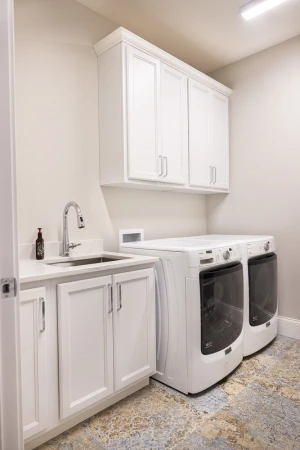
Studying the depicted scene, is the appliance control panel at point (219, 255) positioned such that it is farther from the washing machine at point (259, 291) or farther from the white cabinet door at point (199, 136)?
the white cabinet door at point (199, 136)

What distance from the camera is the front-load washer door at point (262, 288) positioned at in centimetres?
245

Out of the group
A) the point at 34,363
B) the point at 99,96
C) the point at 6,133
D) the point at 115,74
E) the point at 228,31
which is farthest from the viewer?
the point at 228,31

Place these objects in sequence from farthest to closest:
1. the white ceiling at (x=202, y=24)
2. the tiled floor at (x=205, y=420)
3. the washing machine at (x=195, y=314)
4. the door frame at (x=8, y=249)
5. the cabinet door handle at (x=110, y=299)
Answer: the white ceiling at (x=202, y=24), the washing machine at (x=195, y=314), the cabinet door handle at (x=110, y=299), the tiled floor at (x=205, y=420), the door frame at (x=8, y=249)

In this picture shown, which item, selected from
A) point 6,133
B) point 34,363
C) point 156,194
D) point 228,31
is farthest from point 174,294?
point 228,31

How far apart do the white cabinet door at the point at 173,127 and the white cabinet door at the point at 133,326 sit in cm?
96

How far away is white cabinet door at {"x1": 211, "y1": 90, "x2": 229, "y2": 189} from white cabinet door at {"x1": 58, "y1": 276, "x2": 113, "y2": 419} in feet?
6.08

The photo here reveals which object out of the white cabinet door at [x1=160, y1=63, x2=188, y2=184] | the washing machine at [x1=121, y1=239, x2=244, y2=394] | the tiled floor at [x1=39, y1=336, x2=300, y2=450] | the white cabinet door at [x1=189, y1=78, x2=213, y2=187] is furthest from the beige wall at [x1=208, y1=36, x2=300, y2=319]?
the tiled floor at [x1=39, y1=336, x2=300, y2=450]

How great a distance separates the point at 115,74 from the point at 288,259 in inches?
87.9

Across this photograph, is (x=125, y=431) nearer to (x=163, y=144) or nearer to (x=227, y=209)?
(x=163, y=144)

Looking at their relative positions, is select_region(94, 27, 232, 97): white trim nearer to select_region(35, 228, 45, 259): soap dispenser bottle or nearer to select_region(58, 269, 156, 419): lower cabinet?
select_region(35, 228, 45, 259): soap dispenser bottle

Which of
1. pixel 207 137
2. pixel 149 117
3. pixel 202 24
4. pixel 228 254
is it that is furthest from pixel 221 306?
pixel 202 24

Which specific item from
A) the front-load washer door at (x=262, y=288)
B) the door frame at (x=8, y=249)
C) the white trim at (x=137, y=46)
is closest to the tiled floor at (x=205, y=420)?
the front-load washer door at (x=262, y=288)

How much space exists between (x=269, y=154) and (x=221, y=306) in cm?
169

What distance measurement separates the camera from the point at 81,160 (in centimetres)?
229
